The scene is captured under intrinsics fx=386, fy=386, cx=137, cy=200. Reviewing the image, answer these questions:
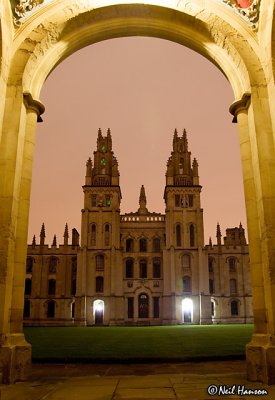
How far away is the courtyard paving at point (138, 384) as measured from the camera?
478 centimetres

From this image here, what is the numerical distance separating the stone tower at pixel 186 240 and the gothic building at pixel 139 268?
0.12m

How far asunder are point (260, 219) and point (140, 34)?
4628mm

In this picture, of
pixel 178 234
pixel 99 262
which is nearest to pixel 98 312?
pixel 99 262

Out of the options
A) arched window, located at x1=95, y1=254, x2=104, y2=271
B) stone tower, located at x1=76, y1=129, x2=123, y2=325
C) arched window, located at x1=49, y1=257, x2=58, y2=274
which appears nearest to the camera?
stone tower, located at x1=76, y1=129, x2=123, y2=325

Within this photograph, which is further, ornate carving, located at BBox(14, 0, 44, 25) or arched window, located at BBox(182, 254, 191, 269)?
arched window, located at BBox(182, 254, 191, 269)

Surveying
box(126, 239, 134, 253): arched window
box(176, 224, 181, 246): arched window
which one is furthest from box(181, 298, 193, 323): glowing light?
box(126, 239, 134, 253): arched window

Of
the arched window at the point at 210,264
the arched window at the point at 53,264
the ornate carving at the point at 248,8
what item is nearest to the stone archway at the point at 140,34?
the ornate carving at the point at 248,8

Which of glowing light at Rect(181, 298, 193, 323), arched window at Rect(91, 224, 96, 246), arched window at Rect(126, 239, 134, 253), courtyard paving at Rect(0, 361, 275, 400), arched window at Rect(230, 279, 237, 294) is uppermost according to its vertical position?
arched window at Rect(91, 224, 96, 246)

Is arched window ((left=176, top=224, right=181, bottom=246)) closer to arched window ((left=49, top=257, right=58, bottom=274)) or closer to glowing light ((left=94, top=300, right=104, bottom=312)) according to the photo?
glowing light ((left=94, top=300, right=104, bottom=312))

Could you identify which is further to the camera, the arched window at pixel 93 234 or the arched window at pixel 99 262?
the arched window at pixel 93 234

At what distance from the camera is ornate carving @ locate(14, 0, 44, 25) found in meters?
6.88

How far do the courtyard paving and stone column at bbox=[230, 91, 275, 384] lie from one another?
44 cm

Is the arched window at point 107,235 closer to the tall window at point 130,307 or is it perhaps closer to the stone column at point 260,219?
the tall window at point 130,307

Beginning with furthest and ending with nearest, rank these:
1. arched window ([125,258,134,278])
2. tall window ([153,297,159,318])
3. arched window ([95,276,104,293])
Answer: arched window ([125,258,134,278]), arched window ([95,276,104,293]), tall window ([153,297,159,318])
